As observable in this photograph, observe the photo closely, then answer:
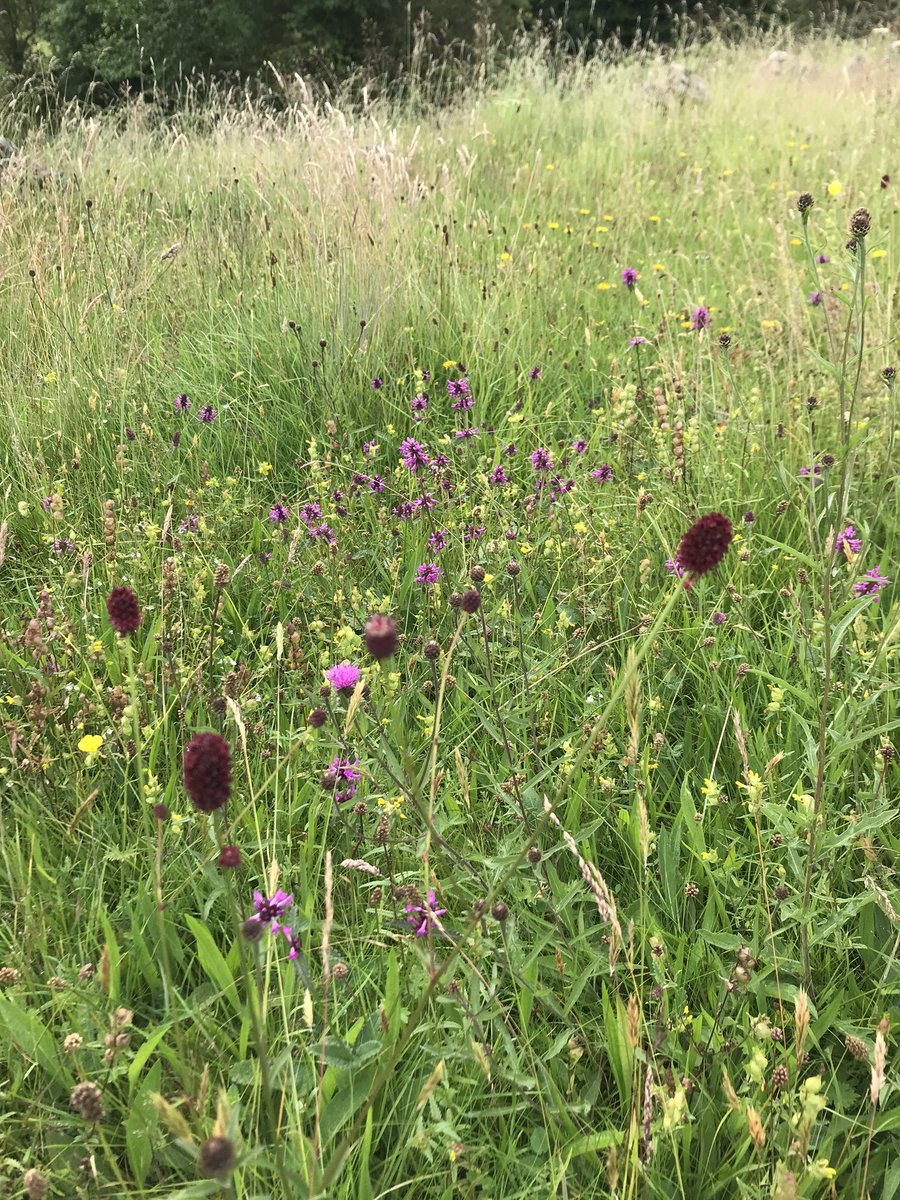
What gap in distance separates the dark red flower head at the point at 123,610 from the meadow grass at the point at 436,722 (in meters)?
0.17

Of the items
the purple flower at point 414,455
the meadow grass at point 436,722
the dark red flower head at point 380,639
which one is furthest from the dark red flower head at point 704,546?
the purple flower at point 414,455

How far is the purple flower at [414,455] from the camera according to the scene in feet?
6.99

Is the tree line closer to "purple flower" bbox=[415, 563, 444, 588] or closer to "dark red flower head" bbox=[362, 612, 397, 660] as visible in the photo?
"purple flower" bbox=[415, 563, 444, 588]

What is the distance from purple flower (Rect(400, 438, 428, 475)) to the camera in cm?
213

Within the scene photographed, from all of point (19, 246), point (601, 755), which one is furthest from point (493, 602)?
point (19, 246)

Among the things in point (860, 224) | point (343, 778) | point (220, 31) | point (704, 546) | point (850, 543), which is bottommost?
point (343, 778)

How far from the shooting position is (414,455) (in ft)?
7.09

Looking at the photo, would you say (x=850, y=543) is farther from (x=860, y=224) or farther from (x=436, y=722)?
(x=436, y=722)

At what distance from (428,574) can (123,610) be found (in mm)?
1046

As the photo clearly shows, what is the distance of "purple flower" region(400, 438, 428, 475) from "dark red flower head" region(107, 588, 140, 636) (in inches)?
53.1

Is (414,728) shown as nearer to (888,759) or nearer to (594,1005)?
(594,1005)

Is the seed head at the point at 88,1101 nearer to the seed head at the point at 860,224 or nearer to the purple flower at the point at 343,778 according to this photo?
the purple flower at the point at 343,778

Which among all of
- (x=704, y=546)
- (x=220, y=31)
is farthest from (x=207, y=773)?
(x=220, y=31)

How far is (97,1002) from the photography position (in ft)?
3.59
